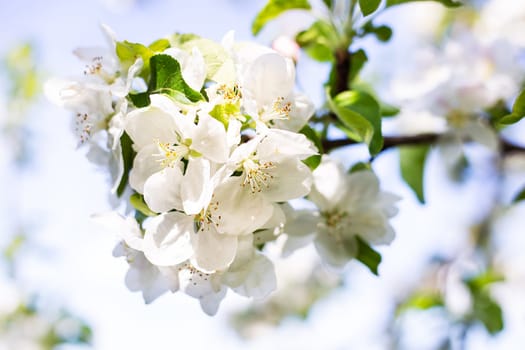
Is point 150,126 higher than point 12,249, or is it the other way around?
point 150,126

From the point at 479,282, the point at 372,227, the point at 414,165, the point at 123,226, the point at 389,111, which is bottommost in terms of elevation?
the point at 479,282

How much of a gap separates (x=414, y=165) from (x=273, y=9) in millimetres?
581

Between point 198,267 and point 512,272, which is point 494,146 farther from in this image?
point 512,272

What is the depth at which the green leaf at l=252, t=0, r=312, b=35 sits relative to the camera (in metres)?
1.56

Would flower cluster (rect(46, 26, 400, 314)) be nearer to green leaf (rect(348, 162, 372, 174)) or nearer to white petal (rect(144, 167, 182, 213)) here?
white petal (rect(144, 167, 182, 213))

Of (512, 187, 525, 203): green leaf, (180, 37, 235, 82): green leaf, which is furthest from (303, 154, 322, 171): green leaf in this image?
(512, 187, 525, 203): green leaf

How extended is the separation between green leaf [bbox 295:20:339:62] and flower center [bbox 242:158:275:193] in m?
0.60

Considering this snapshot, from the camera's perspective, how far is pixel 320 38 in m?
1.56

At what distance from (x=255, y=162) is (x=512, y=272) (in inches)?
147

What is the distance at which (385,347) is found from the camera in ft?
12.3

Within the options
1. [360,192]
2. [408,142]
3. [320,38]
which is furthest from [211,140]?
[408,142]

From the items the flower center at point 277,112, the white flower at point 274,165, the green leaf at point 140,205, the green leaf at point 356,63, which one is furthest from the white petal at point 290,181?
the green leaf at point 356,63

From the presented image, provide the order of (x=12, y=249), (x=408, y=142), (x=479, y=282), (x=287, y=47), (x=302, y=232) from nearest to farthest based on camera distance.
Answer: (x=302, y=232)
(x=287, y=47)
(x=408, y=142)
(x=479, y=282)
(x=12, y=249)

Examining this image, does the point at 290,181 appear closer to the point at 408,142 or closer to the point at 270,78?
the point at 270,78
